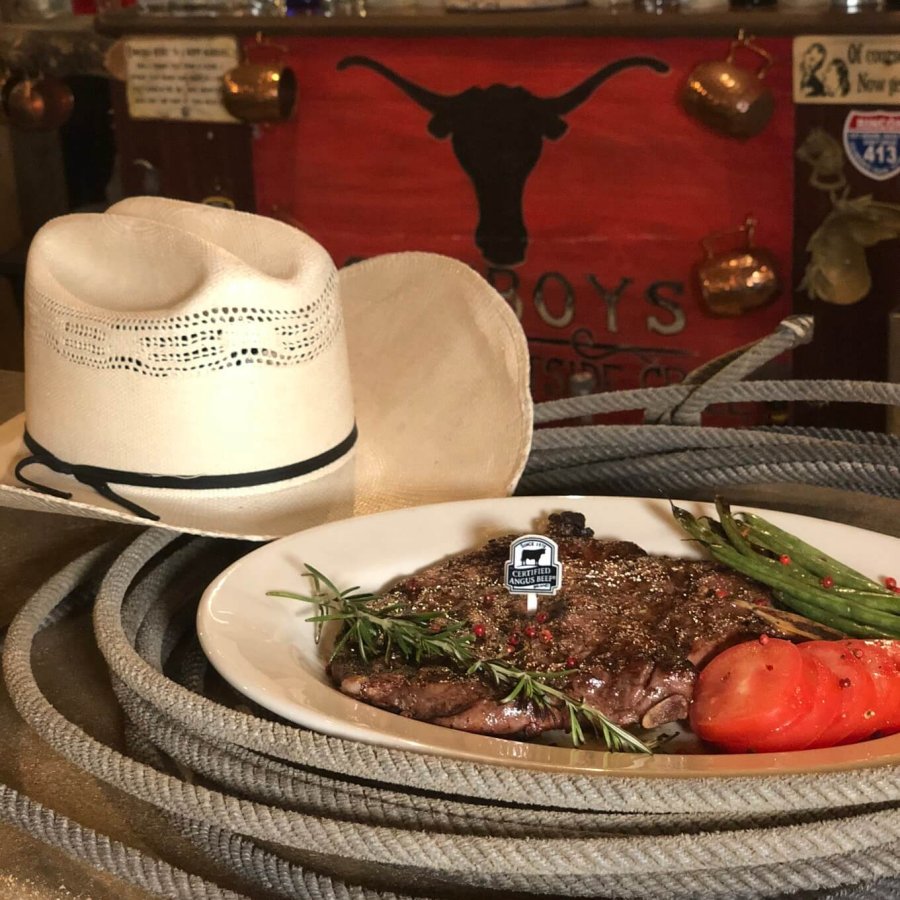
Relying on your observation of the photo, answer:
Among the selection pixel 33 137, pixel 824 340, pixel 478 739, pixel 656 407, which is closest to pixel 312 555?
pixel 478 739

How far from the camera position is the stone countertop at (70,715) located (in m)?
0.81

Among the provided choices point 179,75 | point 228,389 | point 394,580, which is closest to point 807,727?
point 394,580

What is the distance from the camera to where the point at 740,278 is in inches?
109

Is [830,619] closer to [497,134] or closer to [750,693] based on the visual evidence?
[750,693]

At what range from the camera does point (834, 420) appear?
2936 mm

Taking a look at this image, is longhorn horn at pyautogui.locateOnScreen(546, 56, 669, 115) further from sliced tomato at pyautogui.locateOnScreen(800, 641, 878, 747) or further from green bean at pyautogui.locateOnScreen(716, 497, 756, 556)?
sliced tomato at pyautogui.locateOnScreen(800, 641, 878, 747)

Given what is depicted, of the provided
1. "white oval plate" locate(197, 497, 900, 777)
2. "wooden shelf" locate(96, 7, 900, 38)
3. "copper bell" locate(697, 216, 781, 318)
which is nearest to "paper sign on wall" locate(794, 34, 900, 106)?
"wooden shelf" locate(96, 7, 900, 38)

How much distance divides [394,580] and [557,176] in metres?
2.14

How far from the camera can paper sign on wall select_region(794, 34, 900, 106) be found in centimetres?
254

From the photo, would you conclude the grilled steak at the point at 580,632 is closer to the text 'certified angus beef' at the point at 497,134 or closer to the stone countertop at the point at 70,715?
the stone countertop at the point at 70,715

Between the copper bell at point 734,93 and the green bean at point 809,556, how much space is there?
73.4 inches

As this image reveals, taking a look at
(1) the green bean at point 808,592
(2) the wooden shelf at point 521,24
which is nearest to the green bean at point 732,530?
(1) the green bean at point 808,592

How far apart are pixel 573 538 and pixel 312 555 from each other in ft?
0.72

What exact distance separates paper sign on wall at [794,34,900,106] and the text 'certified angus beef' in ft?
1.61
